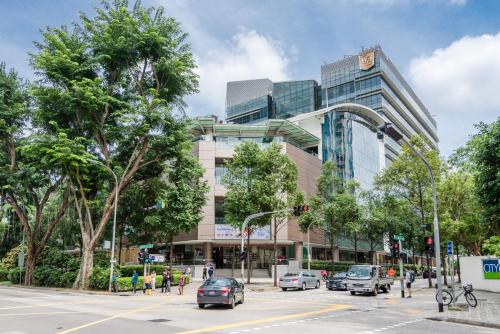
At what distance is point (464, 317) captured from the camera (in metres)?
17.1

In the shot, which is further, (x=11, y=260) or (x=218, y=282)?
(x=11, y=260)

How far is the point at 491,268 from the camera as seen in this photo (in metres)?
32.8

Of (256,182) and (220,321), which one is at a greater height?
(256,182)

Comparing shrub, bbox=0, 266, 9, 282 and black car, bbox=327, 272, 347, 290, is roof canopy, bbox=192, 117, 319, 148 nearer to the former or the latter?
shrub, bbox=0, 266, 9, 282

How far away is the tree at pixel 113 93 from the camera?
33.2 metres

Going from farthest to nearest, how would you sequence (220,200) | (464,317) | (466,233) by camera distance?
(220,200), (466,233), (464,317)

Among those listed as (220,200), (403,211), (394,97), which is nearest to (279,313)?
(403,211)

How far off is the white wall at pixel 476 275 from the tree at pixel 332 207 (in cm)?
1606

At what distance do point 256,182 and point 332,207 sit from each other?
42.7ft

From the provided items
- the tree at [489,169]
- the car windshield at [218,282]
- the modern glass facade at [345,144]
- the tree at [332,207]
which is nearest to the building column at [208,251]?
the tree at [332,207]

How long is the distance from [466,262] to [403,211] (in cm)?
1153

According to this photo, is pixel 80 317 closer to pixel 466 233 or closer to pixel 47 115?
pixel 47 115

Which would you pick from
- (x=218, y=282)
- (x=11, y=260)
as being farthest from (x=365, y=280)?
(x=11, y=260)

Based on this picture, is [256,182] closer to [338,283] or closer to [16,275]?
[338,283]
